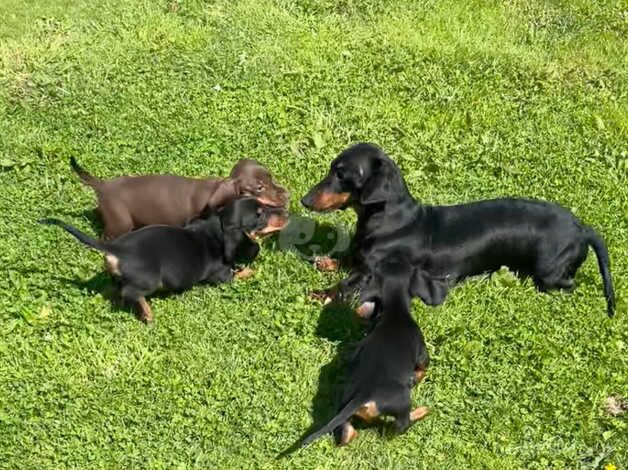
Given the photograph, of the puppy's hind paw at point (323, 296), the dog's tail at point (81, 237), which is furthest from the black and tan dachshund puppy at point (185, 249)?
the puppy's hind paw at point (323, 296)

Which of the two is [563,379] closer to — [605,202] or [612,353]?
[612,353]

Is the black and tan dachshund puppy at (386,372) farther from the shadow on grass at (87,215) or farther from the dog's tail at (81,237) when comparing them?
the shadow on grass at (87,215)

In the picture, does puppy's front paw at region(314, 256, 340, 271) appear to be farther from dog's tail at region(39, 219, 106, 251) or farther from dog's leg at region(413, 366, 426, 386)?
dog's tail at region(39, 219, 106, 251)

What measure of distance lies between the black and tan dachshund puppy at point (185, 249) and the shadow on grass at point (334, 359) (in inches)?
28.9

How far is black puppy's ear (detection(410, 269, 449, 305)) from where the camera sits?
17.5ft

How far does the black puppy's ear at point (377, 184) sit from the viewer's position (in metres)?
5.25

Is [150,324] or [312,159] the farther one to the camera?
[312,159]

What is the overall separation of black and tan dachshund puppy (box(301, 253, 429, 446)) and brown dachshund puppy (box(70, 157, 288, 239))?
1551 mm

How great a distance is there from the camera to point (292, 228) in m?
6.07

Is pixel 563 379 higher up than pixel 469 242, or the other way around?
pixel 469 242

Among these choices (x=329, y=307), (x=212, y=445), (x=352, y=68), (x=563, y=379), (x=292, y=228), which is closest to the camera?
(x=212, y=445)

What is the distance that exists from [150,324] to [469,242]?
2.16 meters

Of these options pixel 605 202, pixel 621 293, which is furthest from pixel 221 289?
pixel 605 202

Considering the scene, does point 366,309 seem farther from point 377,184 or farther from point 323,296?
point 377,184
